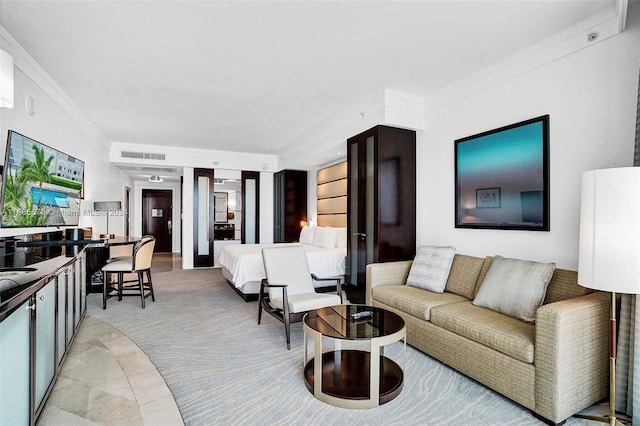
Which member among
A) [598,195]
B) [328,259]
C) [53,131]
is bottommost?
[328,259]

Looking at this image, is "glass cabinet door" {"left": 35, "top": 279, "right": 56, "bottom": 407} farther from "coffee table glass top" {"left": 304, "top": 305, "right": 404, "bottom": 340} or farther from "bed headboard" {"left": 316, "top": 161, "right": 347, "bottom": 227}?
"bed headboard" {"left": 316, "top": 161, "right": 347, "bottom": 227}

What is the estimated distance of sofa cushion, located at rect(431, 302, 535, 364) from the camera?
2164 millimetres

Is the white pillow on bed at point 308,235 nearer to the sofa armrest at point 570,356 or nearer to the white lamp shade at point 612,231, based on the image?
the sofa armrest at point 570,356

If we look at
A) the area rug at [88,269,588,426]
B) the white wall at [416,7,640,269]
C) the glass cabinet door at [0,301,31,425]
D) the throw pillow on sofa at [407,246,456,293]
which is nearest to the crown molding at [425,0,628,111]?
the white wall at [416,7,640,269]

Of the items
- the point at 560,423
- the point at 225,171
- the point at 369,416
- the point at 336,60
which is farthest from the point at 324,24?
the point at 225,171

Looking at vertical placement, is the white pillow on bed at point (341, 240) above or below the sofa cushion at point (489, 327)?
above

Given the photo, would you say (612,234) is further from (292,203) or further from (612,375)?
(292,203)

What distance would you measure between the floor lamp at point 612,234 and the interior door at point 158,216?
1121cm

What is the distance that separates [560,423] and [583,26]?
2.92m

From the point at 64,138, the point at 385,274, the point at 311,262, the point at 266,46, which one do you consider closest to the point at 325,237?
the point at 311,262

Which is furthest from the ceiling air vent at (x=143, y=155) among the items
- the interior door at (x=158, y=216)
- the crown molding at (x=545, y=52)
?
the crown molding at (x=545, y=52)

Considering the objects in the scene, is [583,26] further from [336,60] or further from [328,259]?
[328,259]

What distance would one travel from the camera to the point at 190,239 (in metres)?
7.83

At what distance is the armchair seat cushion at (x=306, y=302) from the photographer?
10.5 feet
